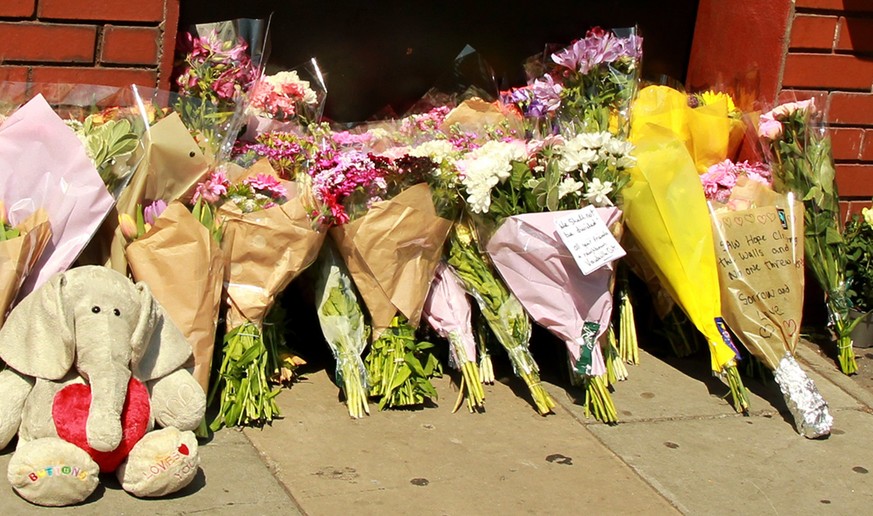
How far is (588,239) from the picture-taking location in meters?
4.06

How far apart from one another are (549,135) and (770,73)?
1195 mm

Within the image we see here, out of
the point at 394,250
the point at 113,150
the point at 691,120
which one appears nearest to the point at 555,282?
the point at 394,250

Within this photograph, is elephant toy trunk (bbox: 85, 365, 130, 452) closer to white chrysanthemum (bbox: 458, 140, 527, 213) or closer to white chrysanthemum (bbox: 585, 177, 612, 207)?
white chrysanthemum (bbox: 458, 140, 527, 213)

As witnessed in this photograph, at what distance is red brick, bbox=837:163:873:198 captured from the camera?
5.36 meters

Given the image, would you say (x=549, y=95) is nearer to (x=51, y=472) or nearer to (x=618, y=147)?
(x=618, y=147)

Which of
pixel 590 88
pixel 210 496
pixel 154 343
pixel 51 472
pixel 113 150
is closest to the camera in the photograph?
pixel 51 472

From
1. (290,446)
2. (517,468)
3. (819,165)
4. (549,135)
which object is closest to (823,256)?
(819,165)

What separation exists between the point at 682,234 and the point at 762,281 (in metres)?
0.36

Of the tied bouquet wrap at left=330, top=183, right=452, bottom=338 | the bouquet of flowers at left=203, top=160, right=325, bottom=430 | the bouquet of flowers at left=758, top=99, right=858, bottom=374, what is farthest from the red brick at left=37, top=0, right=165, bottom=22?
the bouquet of flowers at left=758, top=99, right=858, bottom=374

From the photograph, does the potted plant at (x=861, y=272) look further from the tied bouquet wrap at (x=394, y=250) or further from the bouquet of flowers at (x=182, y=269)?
the bouquet of flowers at (x=182, y=269)

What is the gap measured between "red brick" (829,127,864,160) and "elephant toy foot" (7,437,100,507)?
11.7 feet

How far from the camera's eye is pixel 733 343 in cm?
464

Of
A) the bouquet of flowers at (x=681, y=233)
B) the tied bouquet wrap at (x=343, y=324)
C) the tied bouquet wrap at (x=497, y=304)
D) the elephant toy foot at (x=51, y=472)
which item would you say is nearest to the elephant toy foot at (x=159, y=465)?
the elephant toy foot at (x=51, y=472)

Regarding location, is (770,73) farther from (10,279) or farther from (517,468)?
(10,279)
